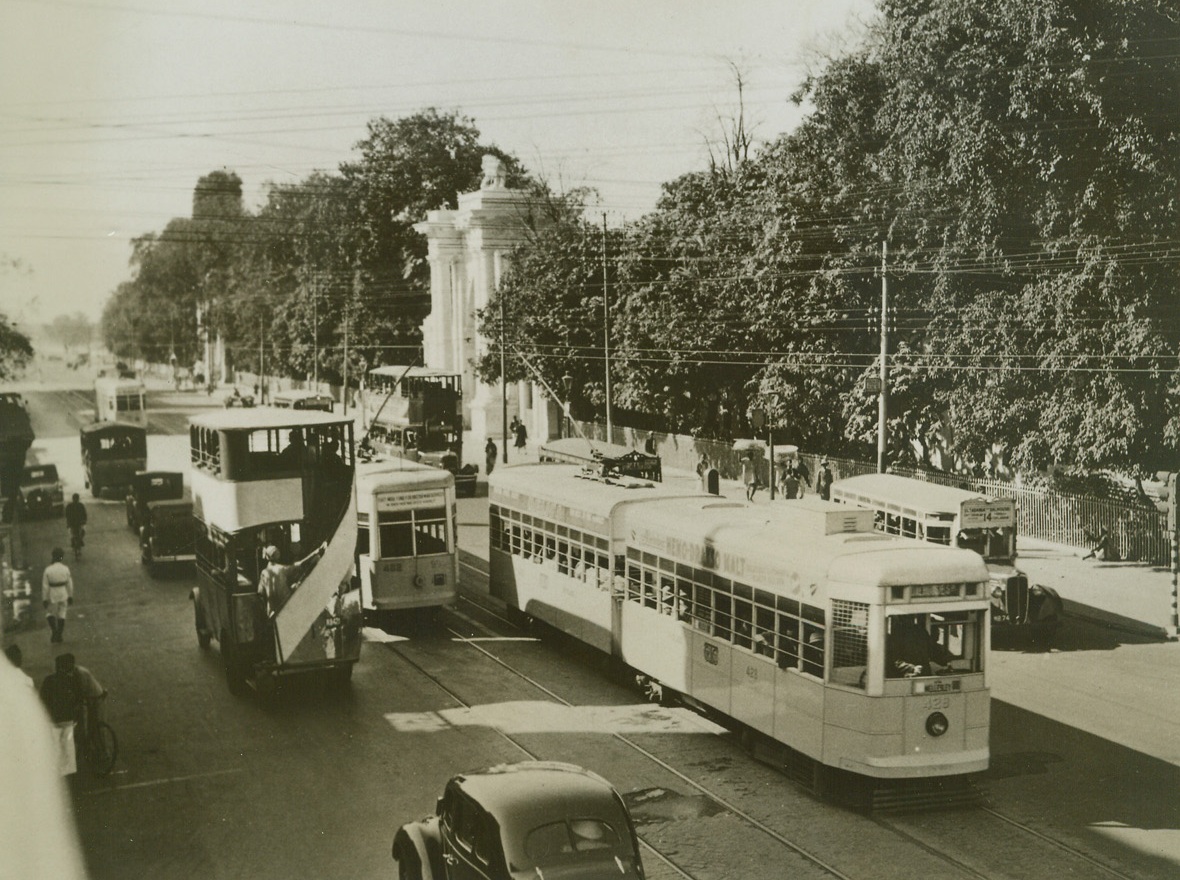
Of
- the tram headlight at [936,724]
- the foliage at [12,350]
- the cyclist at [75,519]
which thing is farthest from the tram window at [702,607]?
the cyclist at [75,519]

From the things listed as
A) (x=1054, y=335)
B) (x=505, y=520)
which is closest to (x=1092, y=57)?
(x=1054, y=335)

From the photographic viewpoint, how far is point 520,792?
10219 mm

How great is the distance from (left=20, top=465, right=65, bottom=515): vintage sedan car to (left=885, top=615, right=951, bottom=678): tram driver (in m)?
29.3

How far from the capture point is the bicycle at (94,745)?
15059mm

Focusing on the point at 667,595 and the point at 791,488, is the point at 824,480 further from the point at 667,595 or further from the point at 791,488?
the point at 667,595

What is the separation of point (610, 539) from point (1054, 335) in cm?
1487

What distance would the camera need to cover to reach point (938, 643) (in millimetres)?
13430

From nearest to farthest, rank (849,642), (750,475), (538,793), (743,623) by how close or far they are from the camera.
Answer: (538,793)
(849,642)
(743,623)
(750,475)

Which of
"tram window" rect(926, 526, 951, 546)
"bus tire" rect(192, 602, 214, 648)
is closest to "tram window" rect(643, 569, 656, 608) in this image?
"tram window" rect(926, 526, 951, 546)

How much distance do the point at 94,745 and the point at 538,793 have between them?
7376mm

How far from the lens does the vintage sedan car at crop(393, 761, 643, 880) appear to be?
9.78 metres

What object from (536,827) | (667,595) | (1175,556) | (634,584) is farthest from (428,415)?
(536,827)

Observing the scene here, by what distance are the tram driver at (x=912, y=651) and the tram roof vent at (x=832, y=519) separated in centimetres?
178

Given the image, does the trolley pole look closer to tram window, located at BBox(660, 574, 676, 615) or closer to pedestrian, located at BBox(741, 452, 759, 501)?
tram window, located at BBox(660, 574, 676, 615)
